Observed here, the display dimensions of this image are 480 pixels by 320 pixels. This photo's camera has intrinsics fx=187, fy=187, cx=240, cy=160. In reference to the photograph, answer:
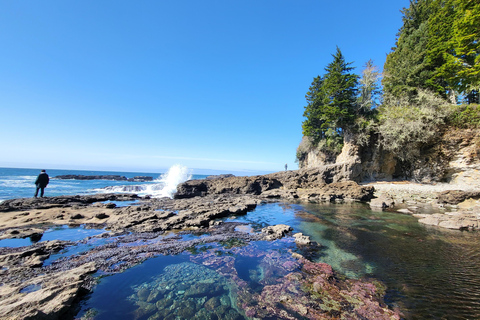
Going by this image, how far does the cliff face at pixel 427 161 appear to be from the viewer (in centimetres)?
1830

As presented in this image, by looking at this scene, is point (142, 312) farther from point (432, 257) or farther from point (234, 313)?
point (432, 257)

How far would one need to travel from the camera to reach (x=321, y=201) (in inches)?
802

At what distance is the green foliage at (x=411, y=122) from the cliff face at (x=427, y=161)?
1.08 metres

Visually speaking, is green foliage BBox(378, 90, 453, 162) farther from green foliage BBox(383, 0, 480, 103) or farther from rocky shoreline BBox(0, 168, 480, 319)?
rocky shoreline BBox(0, 168, 480, 319)

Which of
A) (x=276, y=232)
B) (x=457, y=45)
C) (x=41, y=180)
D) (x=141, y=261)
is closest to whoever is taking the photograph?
(x=141, y=261)

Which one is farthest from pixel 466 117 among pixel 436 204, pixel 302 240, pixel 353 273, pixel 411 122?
pixel 353 273

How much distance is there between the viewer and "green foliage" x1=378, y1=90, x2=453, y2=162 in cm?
2033

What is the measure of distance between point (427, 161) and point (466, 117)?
17.8 feet

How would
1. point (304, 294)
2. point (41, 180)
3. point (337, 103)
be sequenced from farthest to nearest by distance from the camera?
point (337, 103)
point (41, 180)
point (304, 294)

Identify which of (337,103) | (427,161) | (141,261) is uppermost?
(337,103)

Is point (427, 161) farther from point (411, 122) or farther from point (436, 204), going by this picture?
point (436, 204)

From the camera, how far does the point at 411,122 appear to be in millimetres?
21109

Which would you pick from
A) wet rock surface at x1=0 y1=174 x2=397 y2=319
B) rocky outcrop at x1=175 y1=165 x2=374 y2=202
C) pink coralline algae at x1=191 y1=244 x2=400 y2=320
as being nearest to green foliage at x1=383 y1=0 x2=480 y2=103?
rocky outcrop at x1=175 y1=165 x2=374 y2=202

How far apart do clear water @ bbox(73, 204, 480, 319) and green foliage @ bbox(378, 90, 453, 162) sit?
16.0 m
